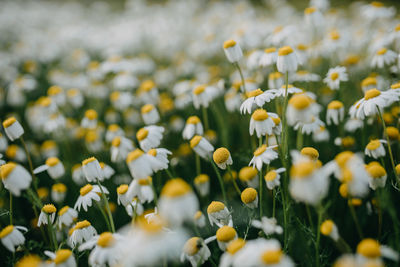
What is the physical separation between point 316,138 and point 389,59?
0.83 meters

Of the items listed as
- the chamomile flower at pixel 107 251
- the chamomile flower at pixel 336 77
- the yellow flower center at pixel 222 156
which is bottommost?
the chamomile flower at pixel 107 251

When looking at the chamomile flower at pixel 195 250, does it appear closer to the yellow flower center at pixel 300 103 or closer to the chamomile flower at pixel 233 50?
the yellow flower center at pixel 300 103

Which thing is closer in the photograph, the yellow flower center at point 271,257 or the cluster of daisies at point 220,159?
the yellow flower center at point 271,257

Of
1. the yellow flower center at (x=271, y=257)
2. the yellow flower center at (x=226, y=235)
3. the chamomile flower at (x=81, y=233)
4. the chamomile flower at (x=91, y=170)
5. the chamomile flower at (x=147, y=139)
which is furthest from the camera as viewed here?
the chamomile flower at (x=147, y=139)

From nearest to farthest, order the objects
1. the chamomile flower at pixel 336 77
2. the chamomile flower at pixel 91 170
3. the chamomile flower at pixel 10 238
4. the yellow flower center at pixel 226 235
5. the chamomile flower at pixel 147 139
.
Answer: the yellow flower center at pixel 226 235 → the chamomile flower at pixel 10 238 → the chamomile flower at pixel 91 170 → the chamomile flower at pixel 147 139 → the chamomile flower at pixel 336 77

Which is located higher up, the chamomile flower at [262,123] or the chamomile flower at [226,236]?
the chamomile flower at [262,123]

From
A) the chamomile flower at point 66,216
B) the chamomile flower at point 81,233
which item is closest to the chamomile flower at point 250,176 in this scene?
the chamomile flower at point 81,233

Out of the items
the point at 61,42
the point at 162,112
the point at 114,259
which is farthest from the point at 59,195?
the point at 61,42

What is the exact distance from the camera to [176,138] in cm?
347

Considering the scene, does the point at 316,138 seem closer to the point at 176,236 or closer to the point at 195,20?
the point at 176,236

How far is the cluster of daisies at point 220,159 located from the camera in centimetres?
127

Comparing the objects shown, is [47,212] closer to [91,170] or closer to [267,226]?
[91,170]

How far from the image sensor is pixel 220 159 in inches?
66.1

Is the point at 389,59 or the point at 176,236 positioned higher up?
the point at 389,59
